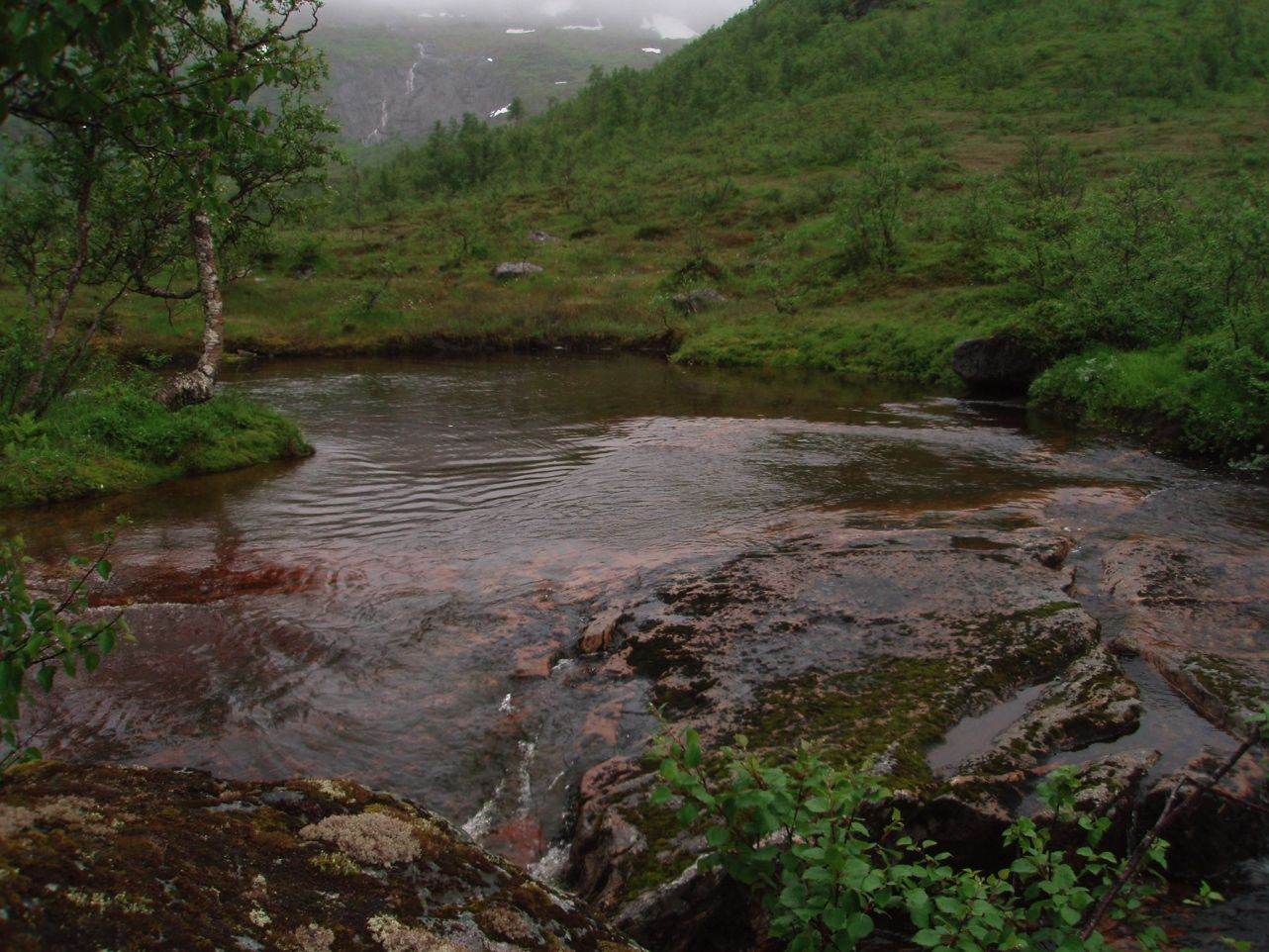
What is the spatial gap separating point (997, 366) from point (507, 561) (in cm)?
1794

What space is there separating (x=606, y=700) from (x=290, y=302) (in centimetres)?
4198

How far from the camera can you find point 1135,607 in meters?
8.20

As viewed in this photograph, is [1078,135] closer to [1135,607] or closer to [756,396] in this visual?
[756,396]

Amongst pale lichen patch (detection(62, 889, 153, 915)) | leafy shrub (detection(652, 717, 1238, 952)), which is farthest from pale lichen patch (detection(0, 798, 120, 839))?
leafy shrub (detection(652, 717, 1238, 952))

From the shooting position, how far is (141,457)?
46.7 ft

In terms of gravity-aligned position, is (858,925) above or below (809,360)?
below

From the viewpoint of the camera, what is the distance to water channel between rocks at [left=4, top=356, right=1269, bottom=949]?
6.24 metres

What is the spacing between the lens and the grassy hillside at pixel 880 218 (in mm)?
19297

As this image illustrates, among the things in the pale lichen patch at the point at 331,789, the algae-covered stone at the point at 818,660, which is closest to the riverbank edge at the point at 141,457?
the algae-covered stone at the point at 818,660

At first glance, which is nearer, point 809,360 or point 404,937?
point 404,937

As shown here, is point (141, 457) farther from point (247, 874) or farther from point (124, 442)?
point (247, 874)

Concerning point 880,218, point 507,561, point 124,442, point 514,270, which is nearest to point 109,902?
point 507,561

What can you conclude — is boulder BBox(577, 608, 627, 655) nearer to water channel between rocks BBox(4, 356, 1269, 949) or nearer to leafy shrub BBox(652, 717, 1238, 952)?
water channel between rocks BBox(4, 356, 1269, 949)

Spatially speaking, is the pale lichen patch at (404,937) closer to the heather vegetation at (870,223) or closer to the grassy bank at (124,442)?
the grassy bank at (124,442)
